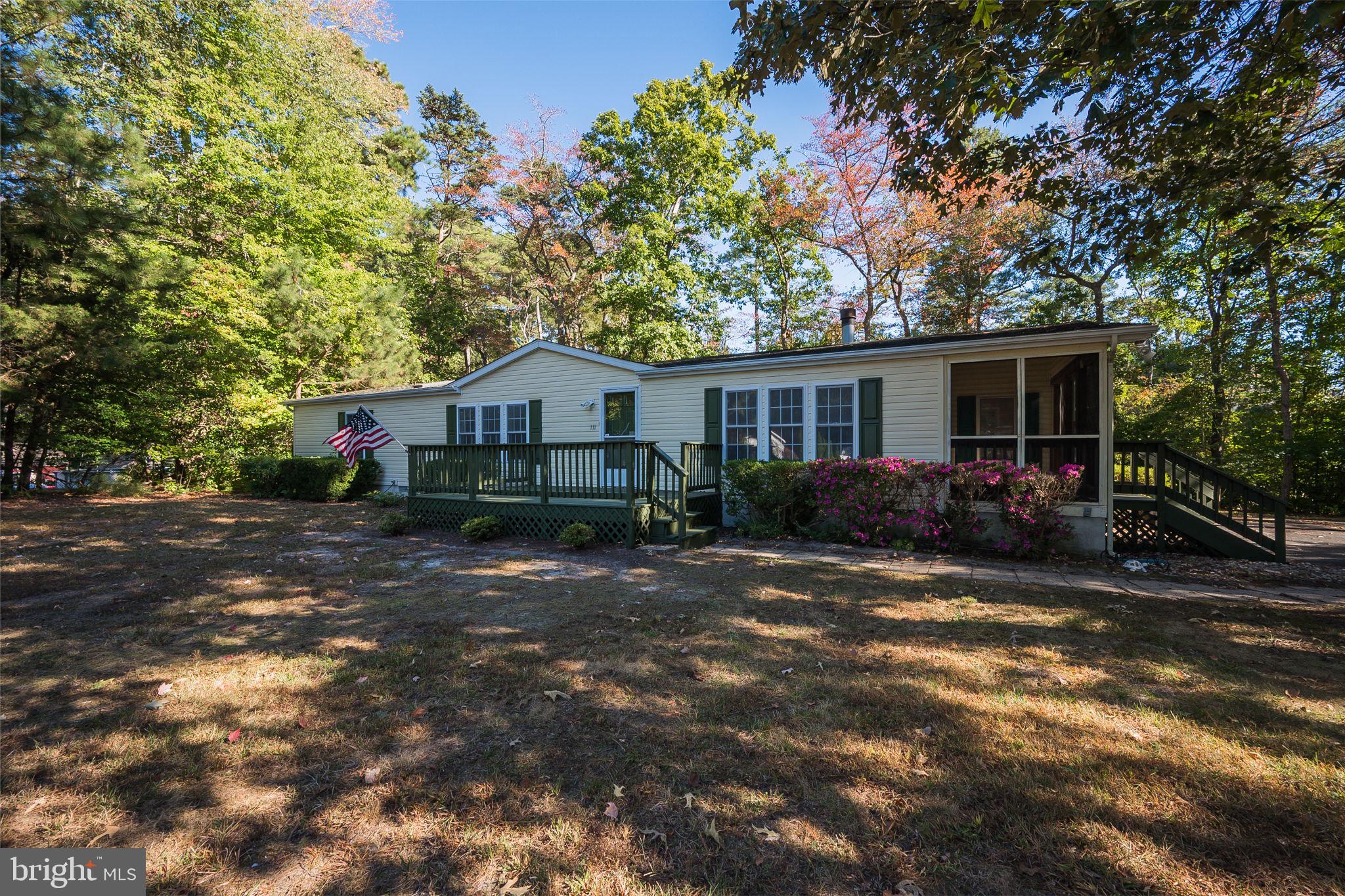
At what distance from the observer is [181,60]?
1472 cm

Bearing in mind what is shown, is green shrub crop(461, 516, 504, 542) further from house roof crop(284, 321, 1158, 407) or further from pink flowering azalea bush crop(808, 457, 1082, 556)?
pink flowering azalea bush crop(808, 457, 1082, 556)

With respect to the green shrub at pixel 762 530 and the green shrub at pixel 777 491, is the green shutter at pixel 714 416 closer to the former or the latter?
the green shrub at pixel 777 491

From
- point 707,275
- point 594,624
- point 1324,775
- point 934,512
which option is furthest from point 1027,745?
point 707,275

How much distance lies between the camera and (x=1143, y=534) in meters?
7.98

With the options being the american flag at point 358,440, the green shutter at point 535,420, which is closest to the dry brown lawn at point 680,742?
the american flag at point 358,440

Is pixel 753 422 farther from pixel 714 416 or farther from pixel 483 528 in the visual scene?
pixel 483 528

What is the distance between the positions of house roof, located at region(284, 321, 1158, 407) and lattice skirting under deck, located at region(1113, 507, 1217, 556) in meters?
2.75

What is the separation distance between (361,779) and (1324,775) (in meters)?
4.25

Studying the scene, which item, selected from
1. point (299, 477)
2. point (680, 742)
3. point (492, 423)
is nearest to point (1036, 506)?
point (680, 742)

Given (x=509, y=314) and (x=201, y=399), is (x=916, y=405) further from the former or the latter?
(x=509, y=314)

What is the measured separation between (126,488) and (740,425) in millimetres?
17194

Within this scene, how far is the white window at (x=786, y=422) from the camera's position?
9.24 metres

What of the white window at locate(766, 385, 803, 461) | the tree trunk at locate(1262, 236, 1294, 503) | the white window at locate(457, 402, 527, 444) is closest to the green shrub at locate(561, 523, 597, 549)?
the white window at locate(766, 385, 803, 461)

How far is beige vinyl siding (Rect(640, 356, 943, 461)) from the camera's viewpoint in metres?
8.24
